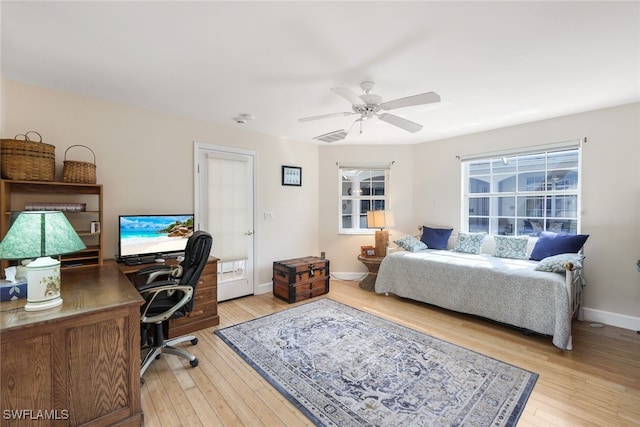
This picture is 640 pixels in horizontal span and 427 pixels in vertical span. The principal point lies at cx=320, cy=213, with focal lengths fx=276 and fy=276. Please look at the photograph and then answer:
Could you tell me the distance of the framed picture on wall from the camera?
4.39 metres

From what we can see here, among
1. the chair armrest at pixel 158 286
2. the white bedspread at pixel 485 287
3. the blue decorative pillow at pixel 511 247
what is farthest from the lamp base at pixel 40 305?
the blue decorative pillow at pixel 511 247

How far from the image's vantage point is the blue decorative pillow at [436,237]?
14.0 feet

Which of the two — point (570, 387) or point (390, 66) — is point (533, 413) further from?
point (390, 66)

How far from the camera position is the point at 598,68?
7.15 feet

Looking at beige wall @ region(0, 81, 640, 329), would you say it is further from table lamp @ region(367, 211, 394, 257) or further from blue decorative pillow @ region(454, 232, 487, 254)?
table lamp @ region(367, 211, 394, 257)

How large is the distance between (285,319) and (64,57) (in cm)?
303

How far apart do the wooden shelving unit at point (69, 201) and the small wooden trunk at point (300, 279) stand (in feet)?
6.72

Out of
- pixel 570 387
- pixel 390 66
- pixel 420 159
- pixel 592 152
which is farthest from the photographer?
pixel 420 159

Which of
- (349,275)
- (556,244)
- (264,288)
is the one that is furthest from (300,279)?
(556,244)

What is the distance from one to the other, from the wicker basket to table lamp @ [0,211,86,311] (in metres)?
1.14

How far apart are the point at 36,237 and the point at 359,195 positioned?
416cm

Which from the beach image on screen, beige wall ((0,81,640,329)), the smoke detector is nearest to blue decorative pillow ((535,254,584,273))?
beige wall ((0,81,640,329))

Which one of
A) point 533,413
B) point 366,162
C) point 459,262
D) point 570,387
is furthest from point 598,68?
point 366,162

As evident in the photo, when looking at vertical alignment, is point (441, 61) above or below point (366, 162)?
above
